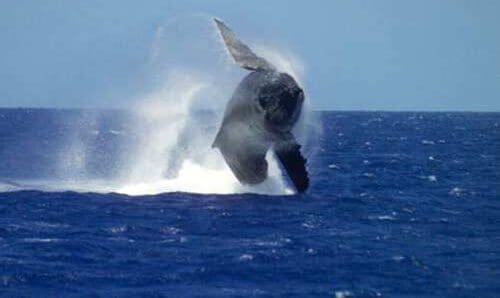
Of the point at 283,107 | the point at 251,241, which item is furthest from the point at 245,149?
the point at 251,241

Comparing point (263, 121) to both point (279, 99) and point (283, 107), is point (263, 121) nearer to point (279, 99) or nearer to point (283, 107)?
point (283, 107)

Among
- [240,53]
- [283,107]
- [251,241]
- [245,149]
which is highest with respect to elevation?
[240,53]

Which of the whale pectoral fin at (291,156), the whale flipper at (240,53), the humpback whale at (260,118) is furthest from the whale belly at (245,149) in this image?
the whale flipper at (240,53)

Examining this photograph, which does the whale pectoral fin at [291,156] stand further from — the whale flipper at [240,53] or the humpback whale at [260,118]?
the whale flipper at [240,53]

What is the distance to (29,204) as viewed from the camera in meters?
26.9

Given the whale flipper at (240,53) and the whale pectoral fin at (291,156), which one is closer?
the whale pectoral fin at (291,156)

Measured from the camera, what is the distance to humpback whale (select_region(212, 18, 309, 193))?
24.8 metres

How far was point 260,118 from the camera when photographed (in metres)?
25.2

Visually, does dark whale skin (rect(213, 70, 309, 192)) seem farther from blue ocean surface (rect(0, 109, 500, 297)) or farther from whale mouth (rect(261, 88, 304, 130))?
blue ocean surface (rect(0, 109, 500, 297))

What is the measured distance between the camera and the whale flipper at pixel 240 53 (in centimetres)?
2542

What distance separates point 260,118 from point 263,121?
0.15 meters

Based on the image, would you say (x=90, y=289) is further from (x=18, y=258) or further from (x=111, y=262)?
(x=18, y=258)

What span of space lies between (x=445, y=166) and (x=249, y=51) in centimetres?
2462

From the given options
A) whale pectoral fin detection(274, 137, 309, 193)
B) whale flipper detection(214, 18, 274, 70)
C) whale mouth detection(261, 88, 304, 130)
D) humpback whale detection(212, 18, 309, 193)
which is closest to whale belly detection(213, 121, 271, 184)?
humpback whale detection(212, 18, 309, 193)
